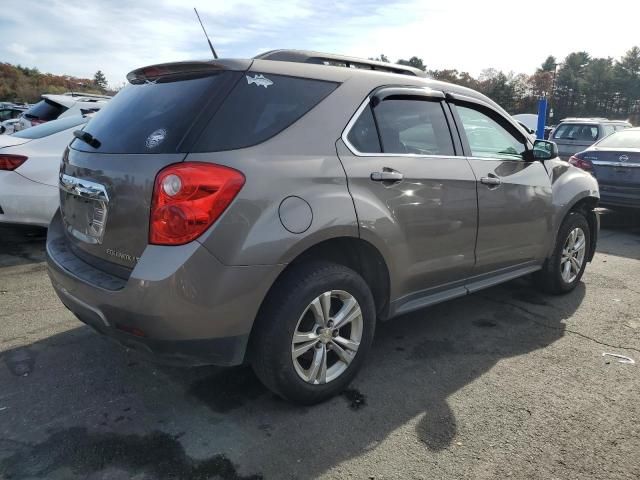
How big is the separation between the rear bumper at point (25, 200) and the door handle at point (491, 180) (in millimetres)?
4208

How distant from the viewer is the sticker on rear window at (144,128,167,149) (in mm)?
2449

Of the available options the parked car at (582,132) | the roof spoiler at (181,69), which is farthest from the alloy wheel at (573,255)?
the parked car at (582,132)

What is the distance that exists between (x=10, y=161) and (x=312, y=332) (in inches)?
161

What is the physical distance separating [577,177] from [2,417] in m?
4.59

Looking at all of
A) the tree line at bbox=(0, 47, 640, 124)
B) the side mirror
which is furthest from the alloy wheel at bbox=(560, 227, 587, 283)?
the tree line at bbox=(0, 47, 640, 124)

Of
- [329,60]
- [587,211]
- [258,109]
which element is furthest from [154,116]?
[587,211]

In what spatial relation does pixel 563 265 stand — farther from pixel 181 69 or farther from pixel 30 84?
pixel 30 84

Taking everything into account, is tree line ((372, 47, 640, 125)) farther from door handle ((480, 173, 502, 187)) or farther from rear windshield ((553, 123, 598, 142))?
door handle ((480, 173, 502, 187))

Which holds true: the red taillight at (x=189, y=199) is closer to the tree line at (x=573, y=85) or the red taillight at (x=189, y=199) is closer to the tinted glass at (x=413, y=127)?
the tinted glass at (x=413, y=127)

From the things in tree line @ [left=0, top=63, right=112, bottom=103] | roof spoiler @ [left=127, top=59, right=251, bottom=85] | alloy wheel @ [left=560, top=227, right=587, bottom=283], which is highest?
tree line @ [left=0, top=63, right=112, bottom=103]

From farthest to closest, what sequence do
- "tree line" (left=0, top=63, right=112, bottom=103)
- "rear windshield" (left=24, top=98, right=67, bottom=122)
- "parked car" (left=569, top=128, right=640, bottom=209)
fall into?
1. "tree line" (left=0, top=63, right=112, bottom=103)
2. "rear windshield" (left=24, top=98, right=67, bottom=122)
3. "parked car" (left=569, top=128, right=640, bottom=209)

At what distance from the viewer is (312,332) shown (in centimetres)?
268

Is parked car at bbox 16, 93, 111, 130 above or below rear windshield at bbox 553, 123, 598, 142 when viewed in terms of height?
above

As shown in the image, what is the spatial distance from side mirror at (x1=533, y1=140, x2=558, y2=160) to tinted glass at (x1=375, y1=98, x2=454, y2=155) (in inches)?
42.1
